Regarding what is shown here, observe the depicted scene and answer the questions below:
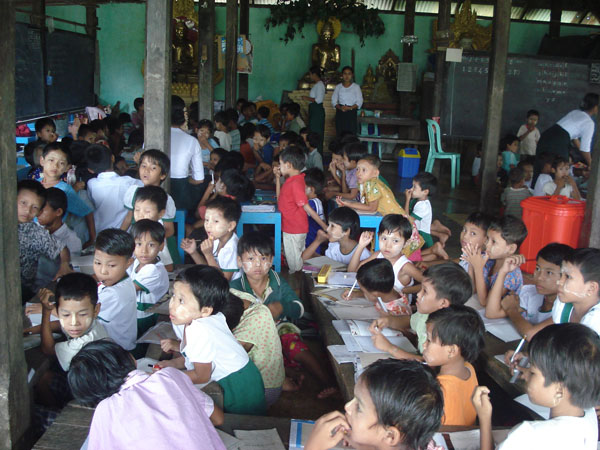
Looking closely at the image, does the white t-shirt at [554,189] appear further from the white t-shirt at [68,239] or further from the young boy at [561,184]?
the white t-shirt at [68,239]

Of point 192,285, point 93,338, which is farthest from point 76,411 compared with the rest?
point 192,285

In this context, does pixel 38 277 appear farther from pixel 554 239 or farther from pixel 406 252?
pixel 554 239

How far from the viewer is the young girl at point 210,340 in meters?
2.24

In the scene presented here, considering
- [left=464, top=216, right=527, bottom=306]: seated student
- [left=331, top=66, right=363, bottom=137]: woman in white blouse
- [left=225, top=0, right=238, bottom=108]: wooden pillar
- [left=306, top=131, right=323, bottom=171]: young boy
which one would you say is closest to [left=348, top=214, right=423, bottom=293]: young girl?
[left=464, top=216, right=527, bottom=306]: seated student

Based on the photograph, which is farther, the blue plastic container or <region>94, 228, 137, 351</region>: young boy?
the blue plastic container

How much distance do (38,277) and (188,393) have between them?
1645mm

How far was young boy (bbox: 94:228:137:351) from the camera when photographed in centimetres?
267

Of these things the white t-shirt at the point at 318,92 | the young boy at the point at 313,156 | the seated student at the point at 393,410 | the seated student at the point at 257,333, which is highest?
the white t-shirt at the point at 318,92

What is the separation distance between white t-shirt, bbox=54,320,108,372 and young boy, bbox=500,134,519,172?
6.29 metres

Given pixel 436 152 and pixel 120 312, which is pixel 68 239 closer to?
pixel 120 312

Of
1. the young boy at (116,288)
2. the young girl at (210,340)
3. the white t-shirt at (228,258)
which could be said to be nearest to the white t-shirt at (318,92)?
the white t-shirt at (228,258)

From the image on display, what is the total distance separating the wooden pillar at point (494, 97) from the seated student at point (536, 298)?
3.00 m

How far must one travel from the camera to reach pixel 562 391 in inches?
68.7

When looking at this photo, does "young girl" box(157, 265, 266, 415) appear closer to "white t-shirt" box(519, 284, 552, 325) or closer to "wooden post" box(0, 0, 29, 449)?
"wooden post" box(0, 0, 29, 449)
